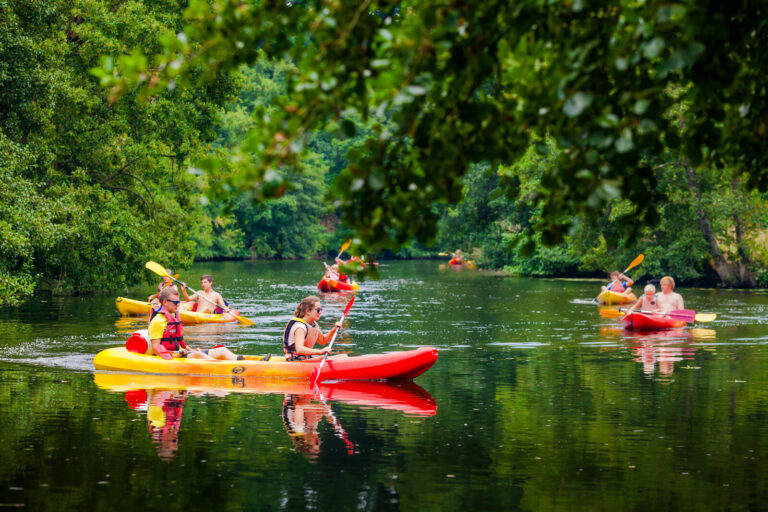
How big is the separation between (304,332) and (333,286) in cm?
2308

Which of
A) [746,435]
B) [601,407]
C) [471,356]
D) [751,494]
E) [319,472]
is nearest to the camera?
[751,494]

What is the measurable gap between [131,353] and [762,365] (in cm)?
967

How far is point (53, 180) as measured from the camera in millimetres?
25531

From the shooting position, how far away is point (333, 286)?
36.3m

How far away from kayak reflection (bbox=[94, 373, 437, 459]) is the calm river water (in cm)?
4

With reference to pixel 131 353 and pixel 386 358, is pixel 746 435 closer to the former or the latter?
pixel 386 358

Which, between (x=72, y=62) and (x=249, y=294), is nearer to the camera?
(x=72, y=62)

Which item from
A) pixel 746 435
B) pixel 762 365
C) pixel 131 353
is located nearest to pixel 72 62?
pixel 131 353

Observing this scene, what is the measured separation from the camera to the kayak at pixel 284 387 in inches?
480

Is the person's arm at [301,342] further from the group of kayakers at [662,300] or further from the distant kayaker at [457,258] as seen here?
the distant kayaker at [457,258]

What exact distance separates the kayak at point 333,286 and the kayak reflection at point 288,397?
21935 mm

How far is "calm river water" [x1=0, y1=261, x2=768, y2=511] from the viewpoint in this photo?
7.51m

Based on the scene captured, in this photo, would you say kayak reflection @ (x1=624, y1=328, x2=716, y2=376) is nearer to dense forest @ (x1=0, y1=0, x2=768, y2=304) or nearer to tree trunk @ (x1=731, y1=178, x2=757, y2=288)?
dense forest @ (x1=0, y1=0, x2=768, y2=304)

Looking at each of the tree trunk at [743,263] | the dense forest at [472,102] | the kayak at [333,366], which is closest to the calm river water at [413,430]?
the kayak at [333,366]
